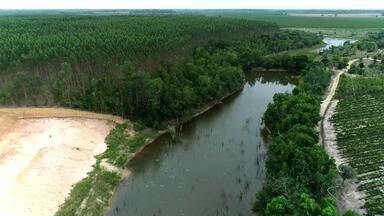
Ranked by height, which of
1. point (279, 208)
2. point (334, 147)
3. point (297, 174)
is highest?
point (279, 208)

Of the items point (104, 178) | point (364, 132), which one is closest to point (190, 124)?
point (104, 178)

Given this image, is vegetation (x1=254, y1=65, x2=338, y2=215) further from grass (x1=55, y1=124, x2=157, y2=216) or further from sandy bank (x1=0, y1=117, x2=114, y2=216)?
sandy bank (x1=0, y1=117, x2=114, y2=216)

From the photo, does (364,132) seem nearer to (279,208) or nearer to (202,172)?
(202,172)

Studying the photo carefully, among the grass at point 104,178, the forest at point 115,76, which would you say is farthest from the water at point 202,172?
the forest at point 115,76

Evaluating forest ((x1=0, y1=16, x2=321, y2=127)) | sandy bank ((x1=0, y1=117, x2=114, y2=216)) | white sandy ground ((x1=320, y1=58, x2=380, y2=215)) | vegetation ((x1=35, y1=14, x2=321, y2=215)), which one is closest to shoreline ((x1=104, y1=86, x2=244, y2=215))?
vegetation ((x1=35, y1=14, x2=321, y2=215))

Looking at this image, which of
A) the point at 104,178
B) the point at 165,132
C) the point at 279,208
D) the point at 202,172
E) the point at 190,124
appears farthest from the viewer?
the point at 190,124

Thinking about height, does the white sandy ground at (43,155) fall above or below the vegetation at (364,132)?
below

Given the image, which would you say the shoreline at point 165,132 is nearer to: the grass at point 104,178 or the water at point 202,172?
the grass at point 104,178
